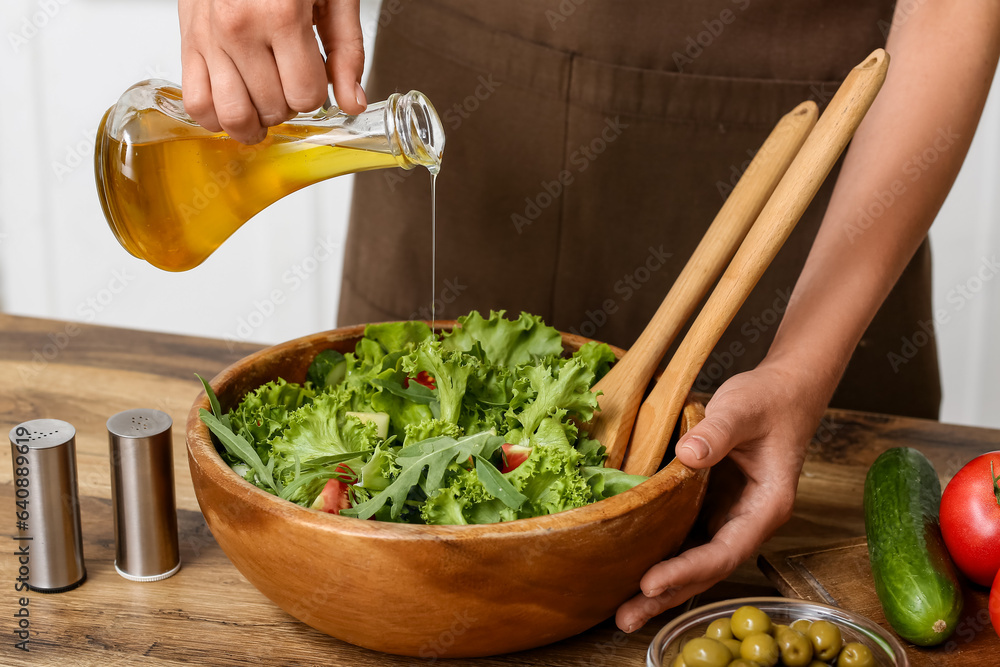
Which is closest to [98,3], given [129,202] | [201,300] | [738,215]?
[201,300]

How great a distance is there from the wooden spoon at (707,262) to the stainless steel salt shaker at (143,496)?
510 mm

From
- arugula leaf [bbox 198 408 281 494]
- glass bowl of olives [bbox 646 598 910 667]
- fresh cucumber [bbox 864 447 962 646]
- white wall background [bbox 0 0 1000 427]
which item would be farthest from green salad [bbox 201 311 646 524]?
white wall background [bbox 0 0 1000 427]

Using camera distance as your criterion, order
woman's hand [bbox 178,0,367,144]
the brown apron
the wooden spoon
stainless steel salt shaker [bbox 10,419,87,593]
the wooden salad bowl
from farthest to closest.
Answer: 1. the brown apron
2. the wooden spoon
3. stainless steel salt shaker [bbox 10,419,87,593]
4. woman's hand [bbox 178,0,367,144]
5. the wooden salad bowl

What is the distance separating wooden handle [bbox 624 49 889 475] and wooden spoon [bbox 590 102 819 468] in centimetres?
4

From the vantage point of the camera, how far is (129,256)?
3408 millimetres

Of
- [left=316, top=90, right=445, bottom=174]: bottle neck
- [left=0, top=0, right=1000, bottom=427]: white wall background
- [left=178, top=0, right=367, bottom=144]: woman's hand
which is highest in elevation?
[left=178, top=0, right=367, bottom=144]: woman's hand

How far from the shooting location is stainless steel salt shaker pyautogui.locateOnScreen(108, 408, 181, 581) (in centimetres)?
101

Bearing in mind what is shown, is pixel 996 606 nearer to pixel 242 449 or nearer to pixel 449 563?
pixel 449 563

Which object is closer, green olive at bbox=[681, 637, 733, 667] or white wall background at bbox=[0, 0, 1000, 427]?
green olive at bbox=[681, 637, 733, 667]

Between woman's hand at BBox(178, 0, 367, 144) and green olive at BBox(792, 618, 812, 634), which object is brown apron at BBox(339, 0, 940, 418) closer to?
woman's hand at BBox(178, 0, 367, 144)

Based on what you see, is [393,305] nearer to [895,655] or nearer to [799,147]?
[799,147]

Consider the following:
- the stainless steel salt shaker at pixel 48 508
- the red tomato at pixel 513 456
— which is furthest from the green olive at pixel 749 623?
the stainless steel salt shaker at pixel 48 508

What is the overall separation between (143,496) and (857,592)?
0.79 metres

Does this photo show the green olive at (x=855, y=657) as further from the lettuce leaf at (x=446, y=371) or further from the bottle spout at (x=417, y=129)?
the bottle spout at (x=417, y=129)
